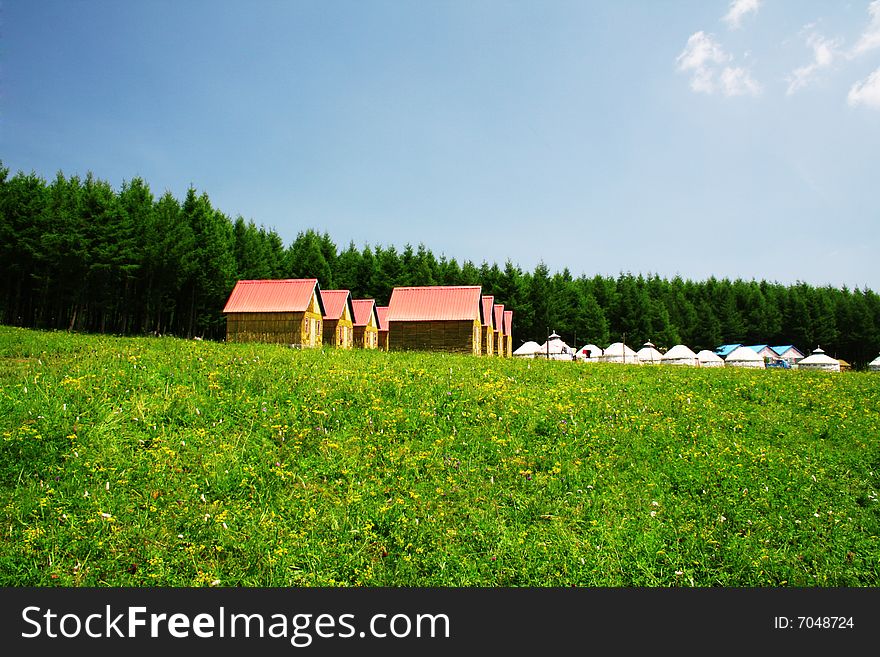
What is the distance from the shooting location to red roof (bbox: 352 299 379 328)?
49.4 m

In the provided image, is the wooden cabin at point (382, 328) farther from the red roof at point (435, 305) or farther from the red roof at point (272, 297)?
the red roof at point (272, 297)

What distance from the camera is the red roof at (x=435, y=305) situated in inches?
1533

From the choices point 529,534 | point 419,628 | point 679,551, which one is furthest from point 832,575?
point 419,628

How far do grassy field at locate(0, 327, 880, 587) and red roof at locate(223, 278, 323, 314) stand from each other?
75.0 feet

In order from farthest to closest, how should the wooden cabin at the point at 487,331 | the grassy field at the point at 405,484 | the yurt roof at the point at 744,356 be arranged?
the yurt roof at the point at 744,356 < the wooden cabin at the point at 487,331 < the grassy field at the point at 405,484

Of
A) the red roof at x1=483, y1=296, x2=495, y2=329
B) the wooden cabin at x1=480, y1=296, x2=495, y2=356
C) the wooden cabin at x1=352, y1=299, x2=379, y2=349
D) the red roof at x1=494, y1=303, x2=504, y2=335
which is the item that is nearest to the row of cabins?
the wooden cabin at x1=480, y1=296, x2=495, y2=356

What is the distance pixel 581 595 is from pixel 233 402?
325 inches

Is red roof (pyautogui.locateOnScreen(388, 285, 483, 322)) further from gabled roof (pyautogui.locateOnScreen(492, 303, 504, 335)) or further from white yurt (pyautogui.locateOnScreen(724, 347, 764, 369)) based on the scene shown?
white yurt (pyautogui.locateOnScreen(724, 347, 764, 369))

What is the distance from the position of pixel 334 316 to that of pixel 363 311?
7174 millimetres

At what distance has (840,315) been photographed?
307ft

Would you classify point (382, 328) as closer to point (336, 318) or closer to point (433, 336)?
point (336, 318)

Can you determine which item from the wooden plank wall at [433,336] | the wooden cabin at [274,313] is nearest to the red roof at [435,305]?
the wooden plank wall at [433,336]

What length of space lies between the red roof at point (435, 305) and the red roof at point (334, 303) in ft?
20.3

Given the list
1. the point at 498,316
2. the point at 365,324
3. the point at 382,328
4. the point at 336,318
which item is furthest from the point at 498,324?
the point at 336,318
